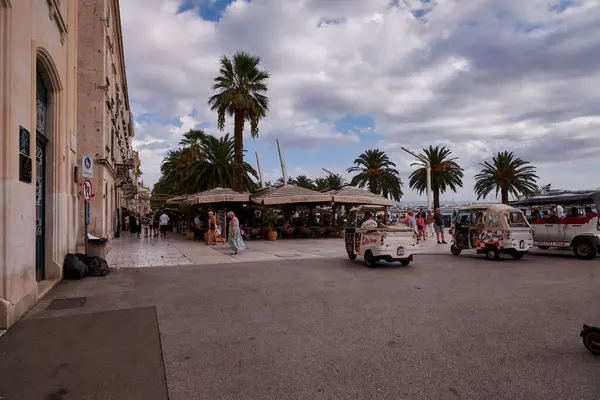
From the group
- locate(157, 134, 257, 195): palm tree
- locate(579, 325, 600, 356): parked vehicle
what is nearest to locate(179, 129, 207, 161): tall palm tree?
locate(157, 134, 257, 195): palm tree

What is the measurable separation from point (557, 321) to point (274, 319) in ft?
13.5

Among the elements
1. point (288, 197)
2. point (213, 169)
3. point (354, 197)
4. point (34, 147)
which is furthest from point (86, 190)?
point (213, 169)

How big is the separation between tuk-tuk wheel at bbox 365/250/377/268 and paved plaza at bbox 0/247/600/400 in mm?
2202

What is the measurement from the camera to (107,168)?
22.4m

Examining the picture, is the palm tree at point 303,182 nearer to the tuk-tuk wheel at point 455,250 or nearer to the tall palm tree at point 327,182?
the tall palm tree at point 327,182

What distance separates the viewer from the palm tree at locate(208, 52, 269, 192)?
87.8 feet

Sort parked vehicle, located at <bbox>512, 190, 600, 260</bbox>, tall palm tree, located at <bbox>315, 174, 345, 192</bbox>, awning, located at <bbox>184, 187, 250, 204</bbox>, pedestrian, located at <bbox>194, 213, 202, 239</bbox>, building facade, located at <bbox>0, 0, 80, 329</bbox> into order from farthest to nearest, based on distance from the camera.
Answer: tall palm tree, located at <bbox>315, 174, 345, 192</bbox>
pedestrian, located at <bbox>194, 213, 202, 239</bbox>
awning, located at <bbox>184, 187, 250, 204</bbox>
parked vehicle, located at <bbox>512, 190, 600, 260</bbox>
building facade, located at <bbox>0, 0, 80, 329</bbox>

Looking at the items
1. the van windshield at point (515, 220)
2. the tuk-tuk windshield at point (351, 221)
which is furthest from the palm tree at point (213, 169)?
the van windshield at point (515, 220)

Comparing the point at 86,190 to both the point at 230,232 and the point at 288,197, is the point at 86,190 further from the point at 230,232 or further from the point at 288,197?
the point at 288,197

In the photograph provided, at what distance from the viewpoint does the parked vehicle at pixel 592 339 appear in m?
4.46

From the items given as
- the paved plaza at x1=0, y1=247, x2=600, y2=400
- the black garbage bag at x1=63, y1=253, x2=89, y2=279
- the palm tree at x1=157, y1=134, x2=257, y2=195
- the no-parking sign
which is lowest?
the paved plaza at x1=0, y1=247, x2=600, y2=400

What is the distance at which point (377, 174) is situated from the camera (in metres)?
44.4

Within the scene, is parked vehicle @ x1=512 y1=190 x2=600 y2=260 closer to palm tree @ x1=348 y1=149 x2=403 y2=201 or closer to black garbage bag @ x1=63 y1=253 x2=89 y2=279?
black garbage bag @ x1=63 y1=253 x2=89 y2=279

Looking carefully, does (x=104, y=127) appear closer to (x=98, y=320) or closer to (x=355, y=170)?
(x=98, y=320)
